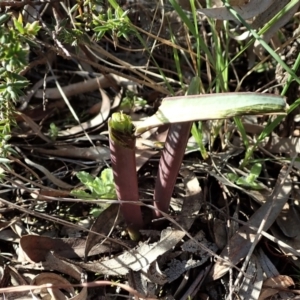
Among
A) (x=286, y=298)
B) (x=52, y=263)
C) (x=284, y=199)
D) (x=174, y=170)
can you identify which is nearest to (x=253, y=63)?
(x=284, y=199)

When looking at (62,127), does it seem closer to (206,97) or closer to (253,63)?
(253,63)

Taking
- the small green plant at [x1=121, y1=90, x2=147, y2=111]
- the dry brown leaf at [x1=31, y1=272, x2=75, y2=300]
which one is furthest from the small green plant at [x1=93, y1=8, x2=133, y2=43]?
the dry brown leaf at [x1=31, y1=272, x2=75, y2=300]

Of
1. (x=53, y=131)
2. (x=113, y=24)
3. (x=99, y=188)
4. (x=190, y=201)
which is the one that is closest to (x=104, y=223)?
(x=99, y=188)

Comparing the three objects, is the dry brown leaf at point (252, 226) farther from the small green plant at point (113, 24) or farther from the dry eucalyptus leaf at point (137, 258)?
the small green plant at point (113, 24)

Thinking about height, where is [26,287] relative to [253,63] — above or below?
below

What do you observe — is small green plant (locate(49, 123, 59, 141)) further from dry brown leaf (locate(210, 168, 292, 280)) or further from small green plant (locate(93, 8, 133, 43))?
dry brown leaf (locate(210, 168, 292, 280))

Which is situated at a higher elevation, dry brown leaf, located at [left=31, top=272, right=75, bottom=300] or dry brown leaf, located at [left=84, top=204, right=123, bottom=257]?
dry brown leaf, located at [left=84, top=204, right=123, bottom=257]

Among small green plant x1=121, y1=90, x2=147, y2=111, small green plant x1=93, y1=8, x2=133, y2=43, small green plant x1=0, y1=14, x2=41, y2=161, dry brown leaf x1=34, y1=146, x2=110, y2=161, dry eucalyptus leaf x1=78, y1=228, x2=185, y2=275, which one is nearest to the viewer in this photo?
small green plant x1=0, y1=14, x2=41, y2=161

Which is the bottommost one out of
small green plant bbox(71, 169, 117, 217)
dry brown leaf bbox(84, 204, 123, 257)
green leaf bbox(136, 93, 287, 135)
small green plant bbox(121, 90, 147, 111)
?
dry brown leaf bbox(84, 204, 123, 257)
